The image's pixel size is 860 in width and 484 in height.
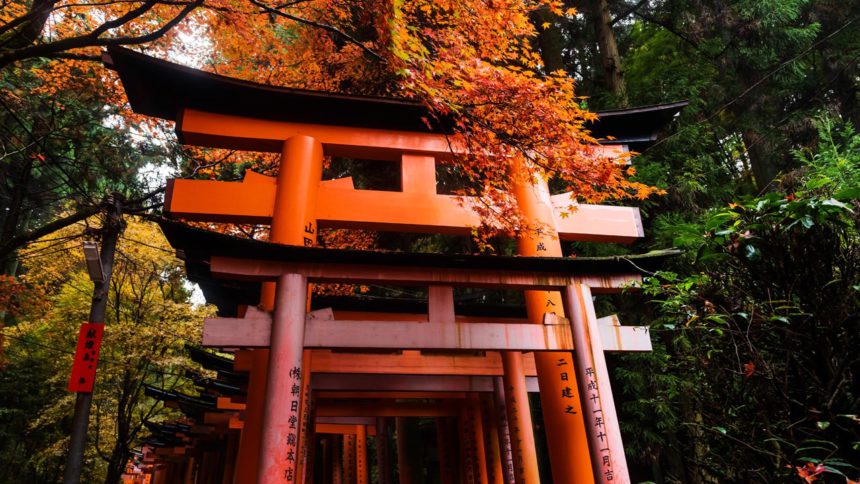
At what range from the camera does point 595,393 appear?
5.90 meters

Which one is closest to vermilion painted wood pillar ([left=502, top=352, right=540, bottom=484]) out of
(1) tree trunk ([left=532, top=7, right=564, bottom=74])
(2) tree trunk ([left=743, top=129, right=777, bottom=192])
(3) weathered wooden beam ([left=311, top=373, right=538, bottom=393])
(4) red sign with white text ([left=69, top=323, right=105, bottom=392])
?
(3) weathered wooden beam ([left=311, top=373, right=538, bottom=393])

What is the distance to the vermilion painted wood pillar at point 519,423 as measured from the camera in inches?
316

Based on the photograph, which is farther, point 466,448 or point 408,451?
point 408,451

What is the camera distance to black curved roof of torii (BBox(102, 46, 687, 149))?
23.0ft

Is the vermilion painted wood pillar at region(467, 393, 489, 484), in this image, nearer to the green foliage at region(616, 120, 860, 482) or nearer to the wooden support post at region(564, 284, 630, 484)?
the wooden support post at region(564, 284, 630, 484)

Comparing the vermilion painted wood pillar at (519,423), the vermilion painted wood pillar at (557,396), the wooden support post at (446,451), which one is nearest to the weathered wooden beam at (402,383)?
the vermilion painted wood pillar at (519,423)

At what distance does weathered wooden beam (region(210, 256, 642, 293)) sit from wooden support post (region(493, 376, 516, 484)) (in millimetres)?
3672

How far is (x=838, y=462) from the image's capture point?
2.28m

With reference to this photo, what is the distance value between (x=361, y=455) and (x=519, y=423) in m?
9.92

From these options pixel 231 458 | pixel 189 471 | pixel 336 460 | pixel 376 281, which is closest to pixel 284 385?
pixel 376 281

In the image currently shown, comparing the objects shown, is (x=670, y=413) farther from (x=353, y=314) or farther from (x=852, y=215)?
(x=852, y=215)

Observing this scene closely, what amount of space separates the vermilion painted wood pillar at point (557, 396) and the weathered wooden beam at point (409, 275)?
3.60 feet

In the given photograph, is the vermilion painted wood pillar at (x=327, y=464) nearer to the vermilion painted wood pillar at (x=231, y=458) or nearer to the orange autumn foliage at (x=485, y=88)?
the vermilion painted wood pillar at (x=231, y=458)

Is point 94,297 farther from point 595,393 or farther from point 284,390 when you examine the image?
point 595,393
